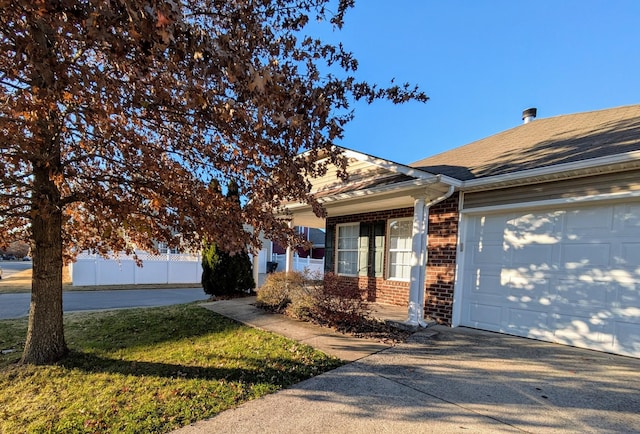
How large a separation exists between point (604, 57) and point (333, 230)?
8.14 meters

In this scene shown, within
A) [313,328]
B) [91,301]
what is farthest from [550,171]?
[91,301]

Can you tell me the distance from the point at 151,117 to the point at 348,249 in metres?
6.87

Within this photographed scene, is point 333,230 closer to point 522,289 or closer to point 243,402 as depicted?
point 522,289

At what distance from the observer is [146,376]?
4.34 metres

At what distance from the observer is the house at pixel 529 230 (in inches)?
193

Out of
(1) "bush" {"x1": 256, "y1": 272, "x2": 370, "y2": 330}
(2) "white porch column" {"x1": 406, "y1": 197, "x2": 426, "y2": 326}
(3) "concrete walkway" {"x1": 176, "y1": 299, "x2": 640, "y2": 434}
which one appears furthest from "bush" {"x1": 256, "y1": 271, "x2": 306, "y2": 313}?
(3) "concrete walkway" {"x1": 176, "y1": 299, "x2": 640, "y2": 434}

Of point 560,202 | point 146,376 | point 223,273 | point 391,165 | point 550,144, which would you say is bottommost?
point 146,376

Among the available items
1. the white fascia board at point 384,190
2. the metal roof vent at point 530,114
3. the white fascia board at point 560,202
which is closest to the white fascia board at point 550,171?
the white fascia board at point 560,202

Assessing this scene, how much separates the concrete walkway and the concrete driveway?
0.4 inches

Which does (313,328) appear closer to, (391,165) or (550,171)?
(391,165)

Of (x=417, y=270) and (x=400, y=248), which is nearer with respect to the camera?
(x=417, y=270)

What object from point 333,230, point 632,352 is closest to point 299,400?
point 632,352

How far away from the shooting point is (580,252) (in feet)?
17.2

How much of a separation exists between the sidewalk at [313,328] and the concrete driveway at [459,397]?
36 centimetres
